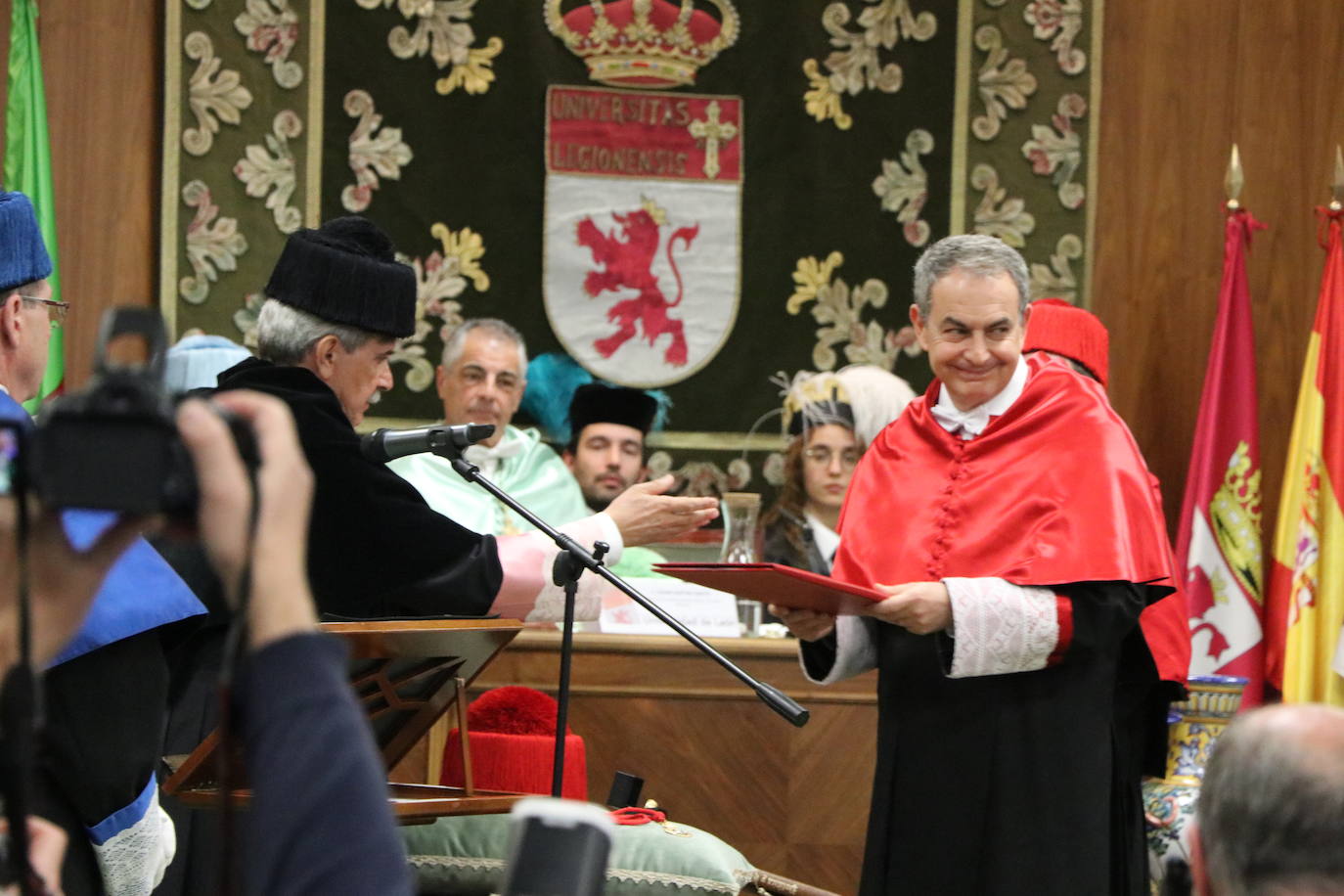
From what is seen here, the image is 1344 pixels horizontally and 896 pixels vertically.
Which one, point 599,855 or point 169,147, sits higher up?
point 169,147

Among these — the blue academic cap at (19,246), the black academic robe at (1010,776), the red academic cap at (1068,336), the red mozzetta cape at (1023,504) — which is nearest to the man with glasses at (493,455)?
the red academic cap at (1068,336)

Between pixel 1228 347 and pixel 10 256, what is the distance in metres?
4.57

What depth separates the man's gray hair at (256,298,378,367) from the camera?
10.8 ft

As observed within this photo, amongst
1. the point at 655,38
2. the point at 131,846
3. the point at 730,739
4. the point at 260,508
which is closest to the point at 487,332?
the point at 655,38

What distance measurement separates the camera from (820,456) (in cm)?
575

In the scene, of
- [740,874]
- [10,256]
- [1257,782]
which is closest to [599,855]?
[1257,782]

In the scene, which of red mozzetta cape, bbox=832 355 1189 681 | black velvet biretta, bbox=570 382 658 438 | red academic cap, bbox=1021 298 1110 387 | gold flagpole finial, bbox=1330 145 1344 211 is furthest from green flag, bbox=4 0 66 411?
gold flagpole finial, bbox=1330 145 1344 211

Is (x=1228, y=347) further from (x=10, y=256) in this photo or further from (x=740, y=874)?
(x=10, y=256)

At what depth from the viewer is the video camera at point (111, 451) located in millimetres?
919

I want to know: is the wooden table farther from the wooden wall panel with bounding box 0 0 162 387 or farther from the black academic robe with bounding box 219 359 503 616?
the wooden wall panel with bounding box 0 0 162 387

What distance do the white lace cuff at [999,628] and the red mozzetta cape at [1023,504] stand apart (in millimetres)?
77

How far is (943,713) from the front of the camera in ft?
10.3

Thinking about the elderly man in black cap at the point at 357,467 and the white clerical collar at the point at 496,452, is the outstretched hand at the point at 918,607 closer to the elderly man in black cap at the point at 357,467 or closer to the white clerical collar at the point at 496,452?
the elderly man in black cap at the point at 357,467

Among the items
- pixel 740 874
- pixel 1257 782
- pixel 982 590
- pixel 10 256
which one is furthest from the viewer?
pixel 740 874
